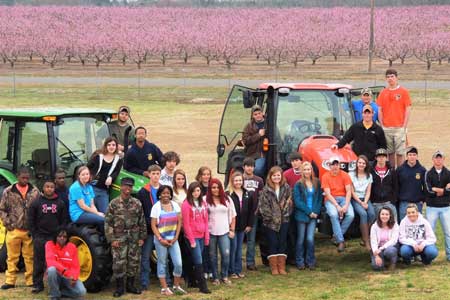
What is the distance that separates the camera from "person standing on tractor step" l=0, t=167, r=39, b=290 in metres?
10.2

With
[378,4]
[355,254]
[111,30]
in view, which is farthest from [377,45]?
[355,254]

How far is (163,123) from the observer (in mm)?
30734

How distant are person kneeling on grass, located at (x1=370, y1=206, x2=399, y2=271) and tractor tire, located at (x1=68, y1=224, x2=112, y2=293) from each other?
3490 mm

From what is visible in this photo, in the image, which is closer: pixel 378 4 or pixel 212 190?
pixel 212 190

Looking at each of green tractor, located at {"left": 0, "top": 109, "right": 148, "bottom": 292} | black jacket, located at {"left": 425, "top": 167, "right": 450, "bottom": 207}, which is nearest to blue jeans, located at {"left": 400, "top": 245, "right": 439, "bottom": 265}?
black jacket, located at {"left": 425, "top": 167, "right": 450, "bottom": 207}

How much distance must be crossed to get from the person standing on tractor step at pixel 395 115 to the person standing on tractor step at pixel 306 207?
225 cm

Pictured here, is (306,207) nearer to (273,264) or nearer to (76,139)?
(273,264)

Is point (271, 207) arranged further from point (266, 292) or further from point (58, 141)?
point (58, 141)

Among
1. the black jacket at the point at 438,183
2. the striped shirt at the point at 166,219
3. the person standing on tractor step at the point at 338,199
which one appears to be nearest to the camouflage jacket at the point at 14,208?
the striped shirt at the point at 166,219

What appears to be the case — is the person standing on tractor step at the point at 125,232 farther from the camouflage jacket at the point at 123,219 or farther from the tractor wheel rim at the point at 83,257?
the tractor wheel rim at the point at 83,257

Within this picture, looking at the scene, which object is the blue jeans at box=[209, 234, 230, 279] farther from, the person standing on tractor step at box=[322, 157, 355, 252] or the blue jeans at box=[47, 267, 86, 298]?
the blue jeans at box=[47, 267, 86, 298]

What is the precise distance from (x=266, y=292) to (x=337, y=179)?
2053 mm

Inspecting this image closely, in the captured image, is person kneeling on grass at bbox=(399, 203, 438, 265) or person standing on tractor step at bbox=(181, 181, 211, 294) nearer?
person standing on tractor step at bbox=(181, 181, 211, 294)

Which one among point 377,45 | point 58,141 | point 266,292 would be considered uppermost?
point 377,45
